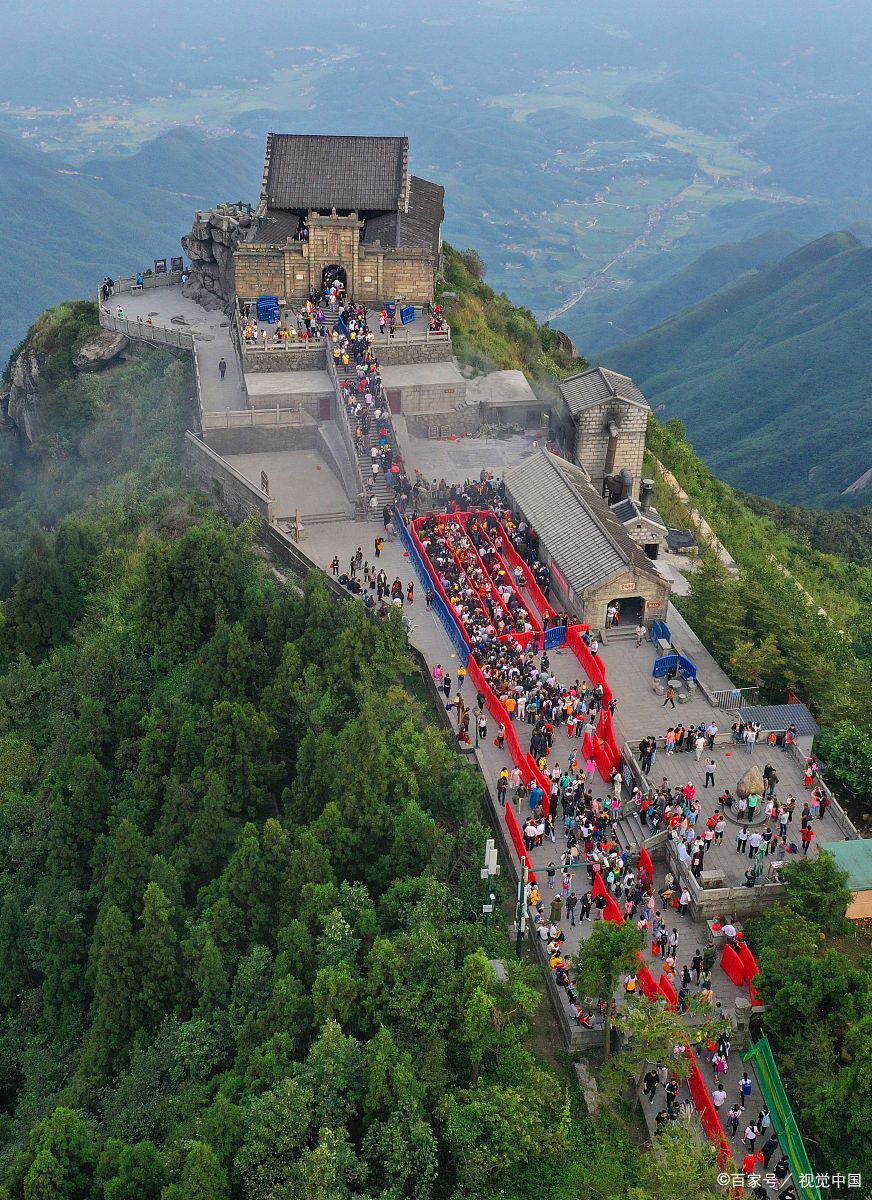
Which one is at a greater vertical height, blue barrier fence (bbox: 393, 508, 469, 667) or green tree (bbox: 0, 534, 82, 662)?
green tree (bbox: 0, 534, 82, 662)

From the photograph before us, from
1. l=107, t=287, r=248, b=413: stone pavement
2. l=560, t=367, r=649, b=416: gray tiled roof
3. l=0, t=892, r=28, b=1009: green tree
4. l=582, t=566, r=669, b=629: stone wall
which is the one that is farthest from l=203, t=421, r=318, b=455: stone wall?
l=0, t=892, r=28, b=1009: green tree

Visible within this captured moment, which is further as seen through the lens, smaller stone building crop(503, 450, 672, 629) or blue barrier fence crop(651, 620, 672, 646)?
blue barrier fence crop(651, 620, 672, 646)

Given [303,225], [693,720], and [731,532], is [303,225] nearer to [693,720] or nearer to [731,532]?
[731,532]

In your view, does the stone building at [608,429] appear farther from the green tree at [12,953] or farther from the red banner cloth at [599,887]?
the green tree at [12,953]

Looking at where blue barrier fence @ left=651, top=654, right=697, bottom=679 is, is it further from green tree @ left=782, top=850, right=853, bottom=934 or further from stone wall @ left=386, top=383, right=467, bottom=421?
stone wall @ left=386, top=383, right=467, bottom=421

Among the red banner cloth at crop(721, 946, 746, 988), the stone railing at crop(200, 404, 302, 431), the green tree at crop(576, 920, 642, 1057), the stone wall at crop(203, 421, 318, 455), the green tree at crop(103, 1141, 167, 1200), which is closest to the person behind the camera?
the green tree at crop(103, 1141, 167, 1200)

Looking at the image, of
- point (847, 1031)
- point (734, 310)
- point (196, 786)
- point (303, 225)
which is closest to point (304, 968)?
point (196, 786)

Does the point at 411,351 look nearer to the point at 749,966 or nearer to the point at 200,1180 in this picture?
the point at 749,966

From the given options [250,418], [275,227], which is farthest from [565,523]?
[275,227]
